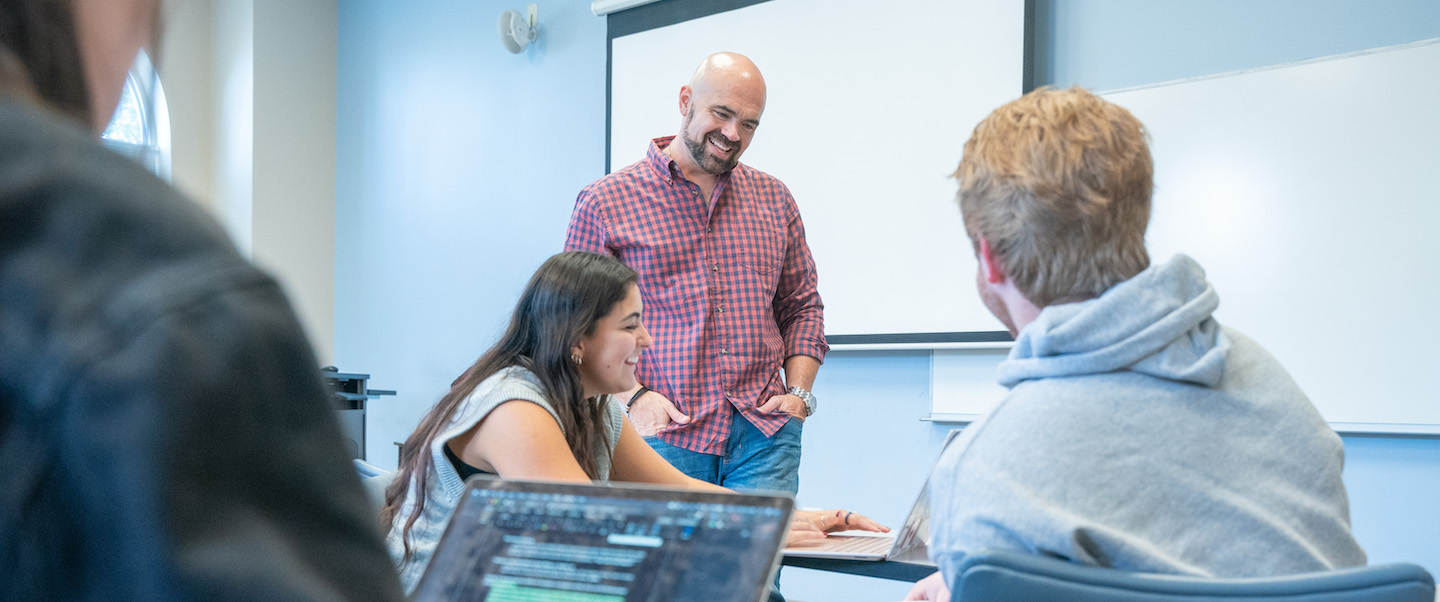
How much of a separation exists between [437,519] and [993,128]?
1.08m

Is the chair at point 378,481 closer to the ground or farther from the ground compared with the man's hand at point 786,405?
closer to the ground

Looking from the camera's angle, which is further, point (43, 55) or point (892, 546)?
point (892, 546)

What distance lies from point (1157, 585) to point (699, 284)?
5.79 feet

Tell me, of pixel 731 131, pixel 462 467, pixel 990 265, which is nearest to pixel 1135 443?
pixel 990 265

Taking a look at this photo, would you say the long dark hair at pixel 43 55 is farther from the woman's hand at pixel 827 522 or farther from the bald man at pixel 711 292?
the bald man at pixel 711 292

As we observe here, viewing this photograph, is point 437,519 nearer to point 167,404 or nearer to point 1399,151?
point 167,404

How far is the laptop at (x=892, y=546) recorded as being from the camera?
4.85ft

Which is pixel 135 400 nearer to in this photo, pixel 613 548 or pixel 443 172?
pixel 613 548

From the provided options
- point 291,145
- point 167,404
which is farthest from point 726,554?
point 291,145

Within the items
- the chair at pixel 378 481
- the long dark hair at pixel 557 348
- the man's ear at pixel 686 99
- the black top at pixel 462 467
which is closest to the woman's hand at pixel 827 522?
the long dark hair at pixel 557 348

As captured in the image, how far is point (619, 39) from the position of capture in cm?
421

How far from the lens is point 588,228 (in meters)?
2.56

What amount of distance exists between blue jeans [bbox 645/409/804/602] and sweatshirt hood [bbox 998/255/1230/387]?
1.48 meters

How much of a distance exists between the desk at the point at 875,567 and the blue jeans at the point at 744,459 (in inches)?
35.8
